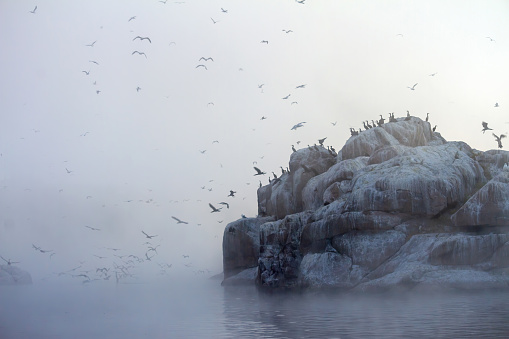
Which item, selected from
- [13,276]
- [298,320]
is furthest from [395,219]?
[13,276]

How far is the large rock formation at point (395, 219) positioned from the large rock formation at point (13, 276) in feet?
291

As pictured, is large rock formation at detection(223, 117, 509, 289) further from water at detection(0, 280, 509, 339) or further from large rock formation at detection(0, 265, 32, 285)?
large rock formation at detection(0, 265, 32, 285)

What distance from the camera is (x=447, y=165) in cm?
6731

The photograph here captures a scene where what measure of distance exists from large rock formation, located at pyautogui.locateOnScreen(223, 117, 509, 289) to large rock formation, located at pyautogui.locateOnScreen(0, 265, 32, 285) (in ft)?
291

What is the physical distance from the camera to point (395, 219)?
6412cm

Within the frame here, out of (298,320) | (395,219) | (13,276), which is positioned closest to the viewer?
(298,320)

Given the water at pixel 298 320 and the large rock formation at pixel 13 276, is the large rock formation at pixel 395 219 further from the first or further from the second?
the large rock formation at pixel 13 276

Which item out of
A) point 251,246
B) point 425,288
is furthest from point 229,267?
point 425,288

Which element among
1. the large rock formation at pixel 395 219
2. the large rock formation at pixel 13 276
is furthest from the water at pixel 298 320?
the large rock formation at pixel 13 276

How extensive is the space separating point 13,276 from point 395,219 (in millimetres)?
112732

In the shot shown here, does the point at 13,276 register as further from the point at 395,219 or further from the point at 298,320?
the point at 298,320

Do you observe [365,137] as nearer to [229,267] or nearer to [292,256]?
[292,256]

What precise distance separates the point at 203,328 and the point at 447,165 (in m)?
39.9

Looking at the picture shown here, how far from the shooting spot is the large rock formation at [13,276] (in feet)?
483
